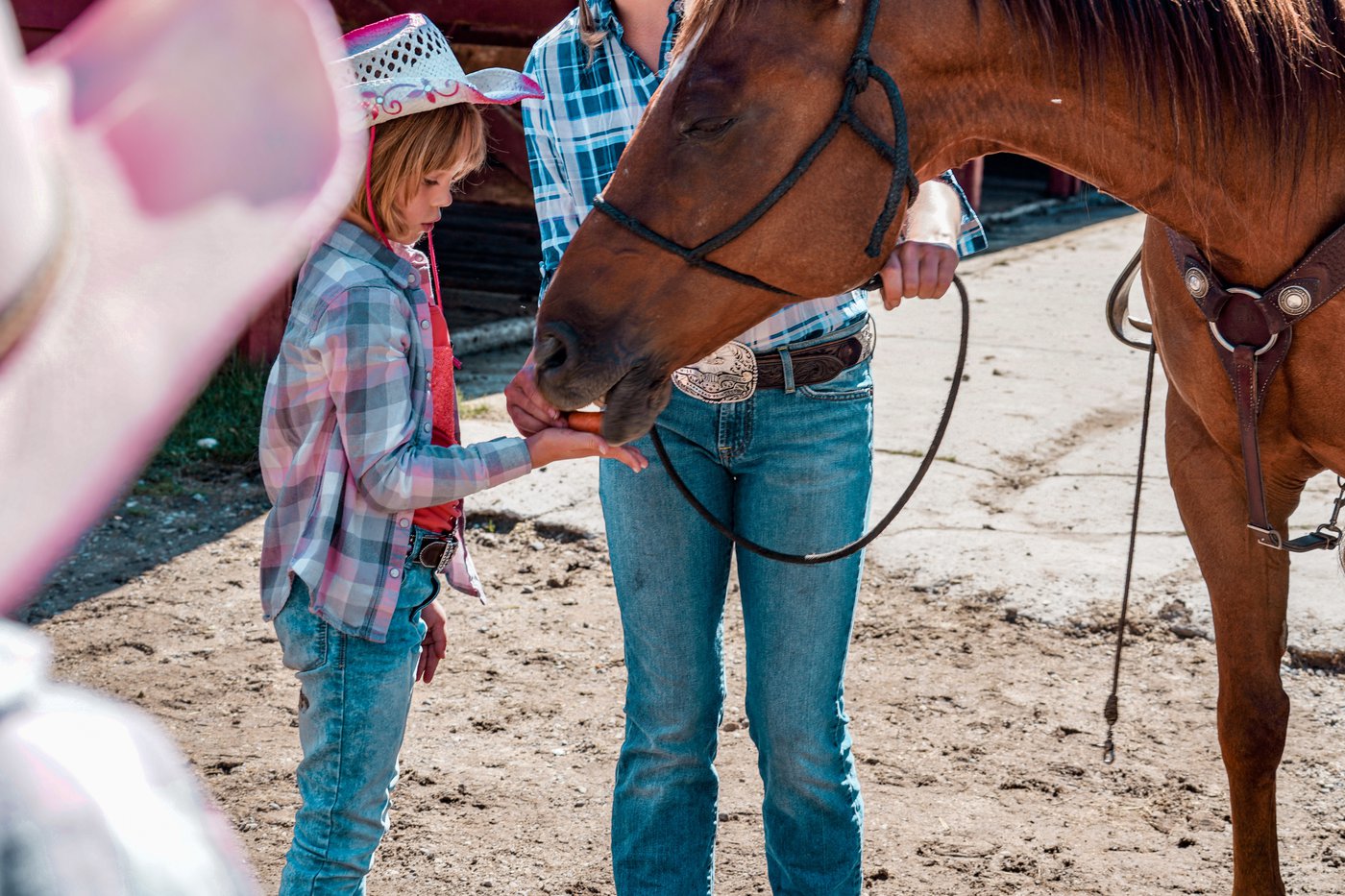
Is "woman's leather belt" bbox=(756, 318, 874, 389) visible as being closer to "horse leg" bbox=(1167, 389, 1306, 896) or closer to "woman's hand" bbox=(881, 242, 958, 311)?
"woman's hand" bbox=(881, 242, 958, 311)

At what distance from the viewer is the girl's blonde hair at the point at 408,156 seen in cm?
181

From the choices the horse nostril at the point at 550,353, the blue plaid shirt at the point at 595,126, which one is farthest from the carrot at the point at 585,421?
the blue plaid shirt at the point at 595,126

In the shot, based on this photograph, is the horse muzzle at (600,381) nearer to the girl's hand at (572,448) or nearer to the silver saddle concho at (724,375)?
the girl's hand at (572,448)

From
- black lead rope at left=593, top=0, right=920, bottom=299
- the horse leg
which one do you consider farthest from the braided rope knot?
the horse leg

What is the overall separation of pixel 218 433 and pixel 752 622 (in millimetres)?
3634

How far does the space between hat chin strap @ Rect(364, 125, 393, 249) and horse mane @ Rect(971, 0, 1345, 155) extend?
34.4 inches

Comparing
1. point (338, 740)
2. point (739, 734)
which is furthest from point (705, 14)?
point (739, 734)

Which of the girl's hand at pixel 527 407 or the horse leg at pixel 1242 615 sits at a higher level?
the girl's hand at pixel 527 407

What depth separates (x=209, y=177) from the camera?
493 mm

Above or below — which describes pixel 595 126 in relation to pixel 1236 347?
above

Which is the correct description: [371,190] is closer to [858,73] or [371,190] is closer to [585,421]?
[585,421]

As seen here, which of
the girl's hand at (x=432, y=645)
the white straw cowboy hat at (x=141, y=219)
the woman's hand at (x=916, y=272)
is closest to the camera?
the white straw cowboy hat at (x=141, y=219)

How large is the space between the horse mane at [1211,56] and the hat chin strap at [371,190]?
0.87 metres

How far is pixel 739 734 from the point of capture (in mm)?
3082
